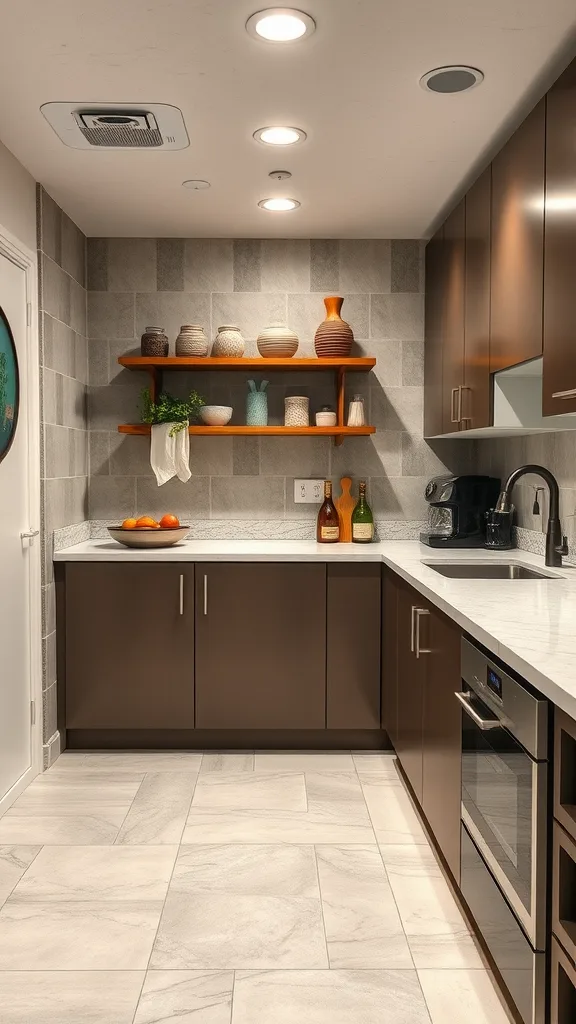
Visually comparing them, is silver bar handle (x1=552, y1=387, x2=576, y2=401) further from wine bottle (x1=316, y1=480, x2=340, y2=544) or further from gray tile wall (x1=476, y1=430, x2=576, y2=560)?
wine bottle (x1=316, y1=480, x2=340, y2=544)

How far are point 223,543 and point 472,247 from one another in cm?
172

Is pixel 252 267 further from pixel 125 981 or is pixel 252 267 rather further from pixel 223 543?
pixel 125 981

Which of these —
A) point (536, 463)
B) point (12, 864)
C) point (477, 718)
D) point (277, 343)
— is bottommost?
point (12, 864)

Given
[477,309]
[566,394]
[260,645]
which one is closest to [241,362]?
[477,309]

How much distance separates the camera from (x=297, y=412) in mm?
3881

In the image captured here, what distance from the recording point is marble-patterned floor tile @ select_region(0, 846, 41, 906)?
7.89 feet

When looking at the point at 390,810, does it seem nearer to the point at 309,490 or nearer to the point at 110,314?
the point at 309,490

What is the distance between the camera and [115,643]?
3.54 m

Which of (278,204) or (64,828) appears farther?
(278,204)

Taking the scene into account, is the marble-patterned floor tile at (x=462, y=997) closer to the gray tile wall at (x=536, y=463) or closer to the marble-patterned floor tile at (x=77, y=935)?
the marble-patterned floor tile at (x=77, y=935)

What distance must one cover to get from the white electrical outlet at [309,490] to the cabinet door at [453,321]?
2.53 feet

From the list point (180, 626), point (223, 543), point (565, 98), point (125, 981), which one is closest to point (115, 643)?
point (180, 626)

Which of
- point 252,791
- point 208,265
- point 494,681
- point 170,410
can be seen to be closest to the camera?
point 494,681

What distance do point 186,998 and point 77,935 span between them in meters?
0.42
